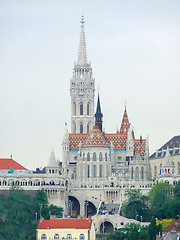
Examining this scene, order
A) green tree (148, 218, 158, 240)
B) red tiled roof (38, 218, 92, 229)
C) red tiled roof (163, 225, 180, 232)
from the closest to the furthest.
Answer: green tree (148, 218, 158, 240) < red tiled roof (38, 218, 92, 229) < red tiled roof (163, 225, 180, 232)

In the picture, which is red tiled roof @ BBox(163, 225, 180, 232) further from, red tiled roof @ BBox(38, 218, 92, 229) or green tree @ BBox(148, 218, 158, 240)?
red tiled roof @ BBox(38, 218, 92, 229)

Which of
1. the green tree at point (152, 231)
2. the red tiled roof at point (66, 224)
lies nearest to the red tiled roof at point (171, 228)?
the green tree at point (152, 231)

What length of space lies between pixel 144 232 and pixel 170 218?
23932 millimetres

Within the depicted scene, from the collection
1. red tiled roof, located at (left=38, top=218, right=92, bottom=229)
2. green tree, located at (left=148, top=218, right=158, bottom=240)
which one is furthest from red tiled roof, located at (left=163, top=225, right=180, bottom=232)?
red tiled roof, located at (left=38, top=218, right=92, bottom=229)

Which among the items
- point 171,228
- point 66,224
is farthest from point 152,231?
point 66,224

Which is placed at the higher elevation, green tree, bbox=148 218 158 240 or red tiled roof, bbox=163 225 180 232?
red tiled roof, bbox=163 225 180 232

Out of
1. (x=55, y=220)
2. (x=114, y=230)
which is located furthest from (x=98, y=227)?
(x=55, y=220)

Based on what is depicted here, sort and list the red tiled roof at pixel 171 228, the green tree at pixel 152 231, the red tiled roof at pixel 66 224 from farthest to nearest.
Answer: the red tiled roof at pixel 171 228, the red tiled roof at pixel 66 224, the green tree at pixel 152 231

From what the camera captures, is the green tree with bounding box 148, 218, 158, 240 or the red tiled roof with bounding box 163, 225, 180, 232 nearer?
the green tree with bounding box 148, 218, 158, 240

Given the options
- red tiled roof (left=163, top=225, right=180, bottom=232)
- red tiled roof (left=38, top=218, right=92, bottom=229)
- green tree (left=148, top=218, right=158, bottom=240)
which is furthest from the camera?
red tiled roof (left=163, top=225, right=180, bottom=232)

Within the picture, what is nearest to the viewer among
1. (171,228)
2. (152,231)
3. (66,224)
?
(152,231)

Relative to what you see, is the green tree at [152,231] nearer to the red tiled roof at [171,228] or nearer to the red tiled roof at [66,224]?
the red tiled roof at [171,228]

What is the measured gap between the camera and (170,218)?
19538 cm

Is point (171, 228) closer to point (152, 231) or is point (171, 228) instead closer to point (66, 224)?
point (152, 231)
